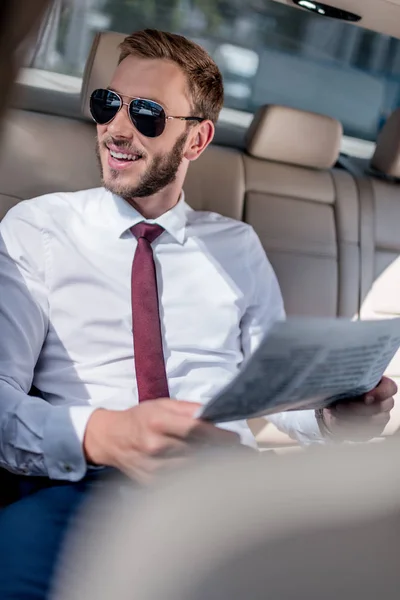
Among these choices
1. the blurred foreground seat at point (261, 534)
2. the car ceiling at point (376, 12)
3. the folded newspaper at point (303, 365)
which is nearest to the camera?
the blurred foreground seat at point (261, 534)

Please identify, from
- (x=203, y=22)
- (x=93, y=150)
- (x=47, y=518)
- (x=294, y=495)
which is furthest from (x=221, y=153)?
(x=294, y=495)

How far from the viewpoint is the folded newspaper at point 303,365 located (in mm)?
888

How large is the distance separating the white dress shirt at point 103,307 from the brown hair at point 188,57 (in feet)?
0.91

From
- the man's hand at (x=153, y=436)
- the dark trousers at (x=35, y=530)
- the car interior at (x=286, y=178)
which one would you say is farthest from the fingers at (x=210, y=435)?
the car interior at (x=286, y=178)

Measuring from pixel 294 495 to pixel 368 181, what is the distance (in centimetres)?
216

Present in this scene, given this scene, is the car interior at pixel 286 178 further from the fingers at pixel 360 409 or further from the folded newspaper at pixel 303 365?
the folded newspaper at pixel 303 365

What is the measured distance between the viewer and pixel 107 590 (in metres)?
0.42

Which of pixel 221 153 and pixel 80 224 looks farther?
pixel 221 153

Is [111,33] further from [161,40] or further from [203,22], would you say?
[203,22]

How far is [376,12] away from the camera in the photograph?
2152mm

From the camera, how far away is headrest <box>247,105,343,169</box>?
2.23 m

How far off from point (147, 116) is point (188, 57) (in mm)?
227

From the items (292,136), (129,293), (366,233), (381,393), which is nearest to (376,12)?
(292,136)

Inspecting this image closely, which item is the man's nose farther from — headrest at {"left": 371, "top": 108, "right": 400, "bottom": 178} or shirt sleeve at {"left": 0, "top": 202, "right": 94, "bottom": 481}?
headrest at {"left": 371, "top": 108, "right": 400, "bottom": 178}
